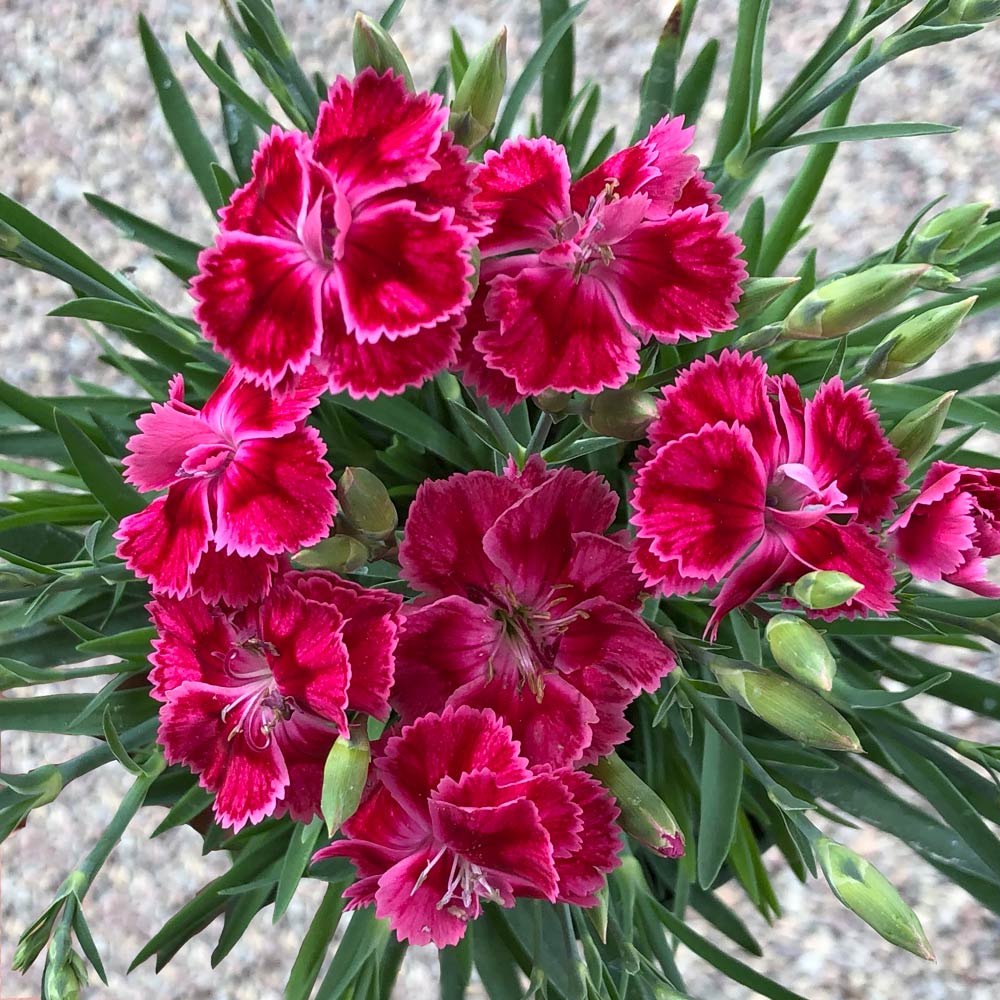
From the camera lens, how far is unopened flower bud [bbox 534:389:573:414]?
420 mm

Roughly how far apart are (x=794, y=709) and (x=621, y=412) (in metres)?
0.15

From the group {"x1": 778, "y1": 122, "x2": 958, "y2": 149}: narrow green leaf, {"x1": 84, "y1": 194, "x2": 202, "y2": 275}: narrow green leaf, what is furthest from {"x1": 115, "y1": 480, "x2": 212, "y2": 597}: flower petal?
{"x1": 778, "y1": 122, "x2": 958, "y2": 149}: narrow green leaf

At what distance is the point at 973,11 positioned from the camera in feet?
1.53

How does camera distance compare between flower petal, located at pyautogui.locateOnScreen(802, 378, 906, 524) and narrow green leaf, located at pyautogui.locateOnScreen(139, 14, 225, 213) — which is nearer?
flower petal, located at pyautogui.locateOnScreen(802, 378, 906, 524)

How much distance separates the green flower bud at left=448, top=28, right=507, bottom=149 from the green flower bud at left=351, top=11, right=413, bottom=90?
3 cm

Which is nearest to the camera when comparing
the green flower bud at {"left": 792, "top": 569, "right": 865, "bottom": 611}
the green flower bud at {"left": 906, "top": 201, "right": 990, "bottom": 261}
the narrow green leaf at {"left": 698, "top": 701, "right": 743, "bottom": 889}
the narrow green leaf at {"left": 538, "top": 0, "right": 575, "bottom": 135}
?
the green flower bud at {"left": 792, "top": 569, "right": 865, "bottom": 611}

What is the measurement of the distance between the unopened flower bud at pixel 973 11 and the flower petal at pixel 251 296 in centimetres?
35

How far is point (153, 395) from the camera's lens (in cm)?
70

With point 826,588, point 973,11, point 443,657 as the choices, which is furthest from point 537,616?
point 973,11

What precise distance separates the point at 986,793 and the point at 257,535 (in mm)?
566

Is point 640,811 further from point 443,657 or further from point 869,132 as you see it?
point 869,132

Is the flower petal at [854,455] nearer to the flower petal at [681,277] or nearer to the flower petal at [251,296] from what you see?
the flower petal at [681,277]

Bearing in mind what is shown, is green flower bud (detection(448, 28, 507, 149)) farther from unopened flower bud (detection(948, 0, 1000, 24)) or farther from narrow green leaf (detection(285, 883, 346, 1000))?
narrow green leaf (detection(285, 883, 346, 1000))

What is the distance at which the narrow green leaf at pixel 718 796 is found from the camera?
630mm
